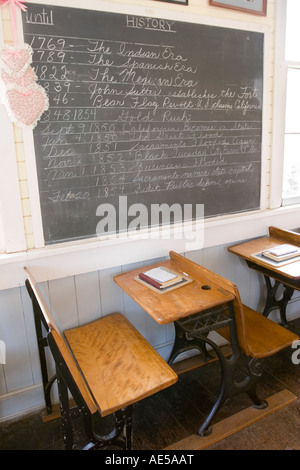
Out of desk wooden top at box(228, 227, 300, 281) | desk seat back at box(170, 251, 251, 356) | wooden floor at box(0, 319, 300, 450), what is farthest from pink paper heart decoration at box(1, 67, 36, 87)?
wooden floor at box(0, 319, 300, 450)

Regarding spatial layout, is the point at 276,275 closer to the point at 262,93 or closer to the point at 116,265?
the point at 116,265

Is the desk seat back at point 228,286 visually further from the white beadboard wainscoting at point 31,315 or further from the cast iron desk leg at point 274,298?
the cast iron desk leg at point 274,298

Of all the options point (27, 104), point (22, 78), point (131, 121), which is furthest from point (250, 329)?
point (22, 78)

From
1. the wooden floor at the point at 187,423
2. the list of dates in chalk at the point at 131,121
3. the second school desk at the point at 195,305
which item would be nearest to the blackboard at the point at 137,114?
the list of dates in chalk at the point at 131,121

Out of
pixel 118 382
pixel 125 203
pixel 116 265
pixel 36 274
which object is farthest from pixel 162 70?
pixel 118 382

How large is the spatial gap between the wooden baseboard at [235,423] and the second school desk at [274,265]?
2.34ft

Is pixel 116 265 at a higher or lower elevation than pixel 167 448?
higher

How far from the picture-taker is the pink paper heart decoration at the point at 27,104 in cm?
171

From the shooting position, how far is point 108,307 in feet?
7.28

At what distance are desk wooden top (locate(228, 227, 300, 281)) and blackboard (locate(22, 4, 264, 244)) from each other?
0.31 metres

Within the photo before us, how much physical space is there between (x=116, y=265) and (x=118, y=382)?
2.51 feet

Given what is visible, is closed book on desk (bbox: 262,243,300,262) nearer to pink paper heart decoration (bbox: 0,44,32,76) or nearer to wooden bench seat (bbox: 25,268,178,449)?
wooden bench seat (bbox: 25,268,178,449)

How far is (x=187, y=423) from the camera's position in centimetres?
199

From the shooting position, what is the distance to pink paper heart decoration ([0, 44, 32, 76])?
1.66 metres
